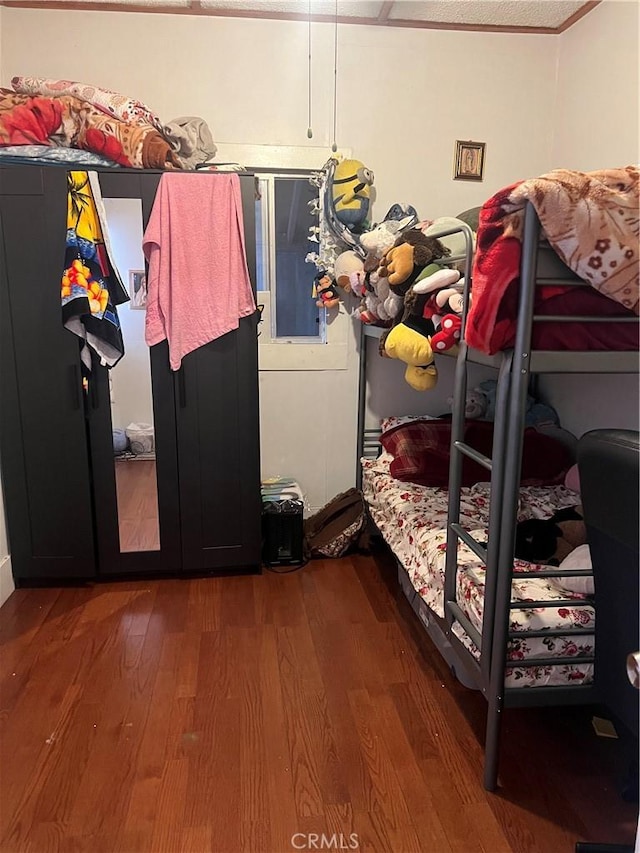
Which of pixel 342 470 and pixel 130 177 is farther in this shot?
pixel 342 470

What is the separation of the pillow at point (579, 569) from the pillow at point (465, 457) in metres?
0.99

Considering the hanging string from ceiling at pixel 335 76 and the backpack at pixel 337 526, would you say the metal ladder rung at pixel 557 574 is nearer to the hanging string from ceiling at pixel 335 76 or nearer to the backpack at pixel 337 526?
the backpack at pixel 337 526

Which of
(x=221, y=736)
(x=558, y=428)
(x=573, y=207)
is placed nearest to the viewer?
(x=573, y=207)

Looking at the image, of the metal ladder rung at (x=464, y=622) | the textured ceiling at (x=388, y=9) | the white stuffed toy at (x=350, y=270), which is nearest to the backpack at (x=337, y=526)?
the white stuffed toy at (x=350, y=270)

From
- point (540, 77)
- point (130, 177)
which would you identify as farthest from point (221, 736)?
point (540, 77)

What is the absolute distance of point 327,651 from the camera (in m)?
2.25

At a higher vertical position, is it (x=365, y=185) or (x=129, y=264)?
(x=365, y=185)

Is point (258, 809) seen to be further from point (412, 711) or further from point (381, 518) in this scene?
point (381, 518)

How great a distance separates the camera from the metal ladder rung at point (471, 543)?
158 cm

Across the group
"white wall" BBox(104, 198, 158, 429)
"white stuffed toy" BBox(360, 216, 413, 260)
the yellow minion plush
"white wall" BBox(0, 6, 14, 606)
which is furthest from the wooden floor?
the yellow minion plush

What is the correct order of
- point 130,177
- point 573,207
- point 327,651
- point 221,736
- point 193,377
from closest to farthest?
point 573,207 → point 221,736 → point 327,651 → point 130,177 → point 193,377

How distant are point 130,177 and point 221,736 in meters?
2.20

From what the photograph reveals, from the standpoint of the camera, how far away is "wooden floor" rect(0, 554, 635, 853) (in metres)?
1.48

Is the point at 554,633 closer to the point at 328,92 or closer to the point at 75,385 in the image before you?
the point at 75,385
